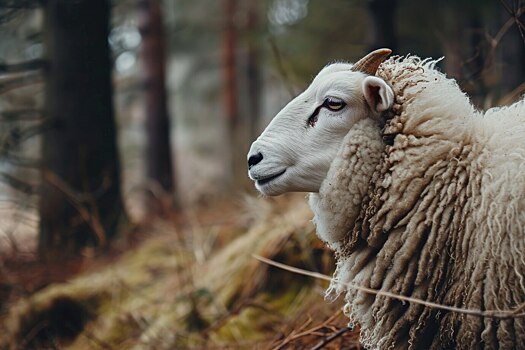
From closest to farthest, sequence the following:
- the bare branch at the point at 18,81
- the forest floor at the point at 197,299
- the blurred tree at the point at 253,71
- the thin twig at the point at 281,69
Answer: the forest floor at the point at 197,299
the thin twig at the point at 281,69
the bare branch at the point at 18,81
the blurred tree at the point at 253,71

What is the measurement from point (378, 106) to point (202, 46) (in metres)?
25.0

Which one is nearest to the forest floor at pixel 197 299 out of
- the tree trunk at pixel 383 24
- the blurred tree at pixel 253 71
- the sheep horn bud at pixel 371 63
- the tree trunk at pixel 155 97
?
the sheep horn bud at pixel 371 63

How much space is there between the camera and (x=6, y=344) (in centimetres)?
472

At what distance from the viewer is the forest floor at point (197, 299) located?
13.6 feet

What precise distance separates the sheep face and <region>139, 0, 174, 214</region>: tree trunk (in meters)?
7.50

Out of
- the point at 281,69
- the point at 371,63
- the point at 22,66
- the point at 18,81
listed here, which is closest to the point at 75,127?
the point at 18,81

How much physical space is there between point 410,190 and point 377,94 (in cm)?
45

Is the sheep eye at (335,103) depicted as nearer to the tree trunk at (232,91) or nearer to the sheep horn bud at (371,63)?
the sheep horn bud at (371,63)

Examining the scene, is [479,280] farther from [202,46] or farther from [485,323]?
[202,46]

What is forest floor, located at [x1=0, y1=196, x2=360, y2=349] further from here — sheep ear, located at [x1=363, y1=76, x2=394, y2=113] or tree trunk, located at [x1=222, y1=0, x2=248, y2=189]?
tree trunk, located at [x1=222, y1=0, x2=248, y2=189]

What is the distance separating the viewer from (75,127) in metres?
7.14

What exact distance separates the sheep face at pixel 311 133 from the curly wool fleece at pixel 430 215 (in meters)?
0.06

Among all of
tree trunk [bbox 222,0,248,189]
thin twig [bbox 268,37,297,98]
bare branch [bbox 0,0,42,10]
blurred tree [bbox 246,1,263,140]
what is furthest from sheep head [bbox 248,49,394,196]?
blurred tree [bbox 246,1,263,140]

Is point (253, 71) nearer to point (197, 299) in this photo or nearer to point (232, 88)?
point (232, 88)
